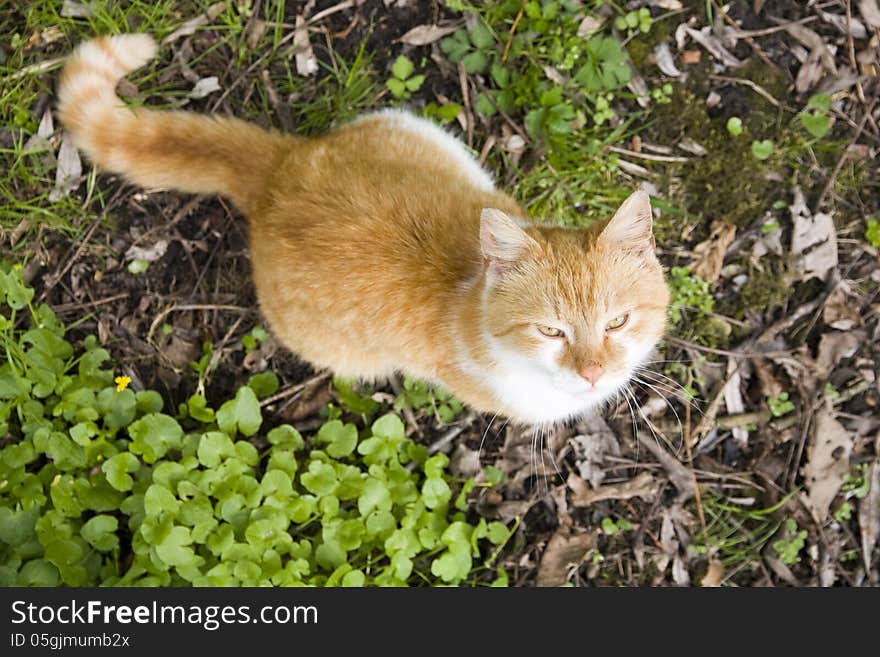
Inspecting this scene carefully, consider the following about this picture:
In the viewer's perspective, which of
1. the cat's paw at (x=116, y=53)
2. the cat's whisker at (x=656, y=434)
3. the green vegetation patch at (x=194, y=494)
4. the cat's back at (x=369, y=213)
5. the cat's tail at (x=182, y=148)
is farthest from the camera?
the cat's whisker at (x=656, y=434)

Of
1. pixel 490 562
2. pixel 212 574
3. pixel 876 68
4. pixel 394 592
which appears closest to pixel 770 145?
pixel 876 68

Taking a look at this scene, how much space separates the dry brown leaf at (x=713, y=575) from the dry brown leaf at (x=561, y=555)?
613 millimetres

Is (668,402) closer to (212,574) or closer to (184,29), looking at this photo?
(212,574)

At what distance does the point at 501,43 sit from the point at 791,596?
10.6 feet

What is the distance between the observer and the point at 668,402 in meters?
3.67

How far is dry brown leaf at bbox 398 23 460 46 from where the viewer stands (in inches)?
150

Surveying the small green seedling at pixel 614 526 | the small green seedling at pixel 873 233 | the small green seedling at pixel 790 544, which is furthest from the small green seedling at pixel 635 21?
the small green seedling at pixel 790 544

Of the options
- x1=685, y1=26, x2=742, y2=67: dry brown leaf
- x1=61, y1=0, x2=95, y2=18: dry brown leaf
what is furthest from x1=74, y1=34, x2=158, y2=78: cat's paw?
x1=685, y1=26, x2=742, y2=67: dry brown leaf

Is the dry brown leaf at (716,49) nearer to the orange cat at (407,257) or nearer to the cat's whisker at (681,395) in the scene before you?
the orange cat at (407,257)

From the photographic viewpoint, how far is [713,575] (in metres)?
3.62

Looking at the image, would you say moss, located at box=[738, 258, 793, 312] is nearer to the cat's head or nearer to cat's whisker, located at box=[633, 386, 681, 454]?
cat's whisker, located at box=[633, 386, 681, 454]

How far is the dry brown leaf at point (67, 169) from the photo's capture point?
12.2 feet

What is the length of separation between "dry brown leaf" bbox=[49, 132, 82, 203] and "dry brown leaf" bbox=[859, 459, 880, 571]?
4.50 m

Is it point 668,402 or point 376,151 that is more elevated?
point 376,151
